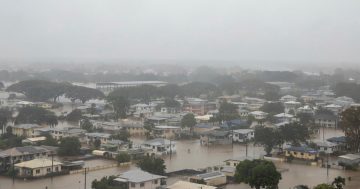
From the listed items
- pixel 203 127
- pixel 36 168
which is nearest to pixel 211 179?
pixel 36 168

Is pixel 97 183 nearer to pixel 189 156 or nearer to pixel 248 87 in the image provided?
pixel 189 156

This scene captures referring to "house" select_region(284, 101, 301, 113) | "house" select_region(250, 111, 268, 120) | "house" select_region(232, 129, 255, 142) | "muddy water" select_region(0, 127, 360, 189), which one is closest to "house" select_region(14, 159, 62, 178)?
"muddy water" select_region(0, 127, 360, 189)

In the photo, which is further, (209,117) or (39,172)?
(209,117)

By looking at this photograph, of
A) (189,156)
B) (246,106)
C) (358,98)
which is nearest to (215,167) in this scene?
(189,156)

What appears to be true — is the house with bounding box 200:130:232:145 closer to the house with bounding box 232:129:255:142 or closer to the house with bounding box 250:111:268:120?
the house with bounding box 232:129:255:142

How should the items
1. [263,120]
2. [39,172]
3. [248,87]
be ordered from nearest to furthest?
[39,172] → [263,120] → [248,87]

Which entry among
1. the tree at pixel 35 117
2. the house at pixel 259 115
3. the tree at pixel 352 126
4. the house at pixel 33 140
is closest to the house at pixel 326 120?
the house at pixel 259 115
